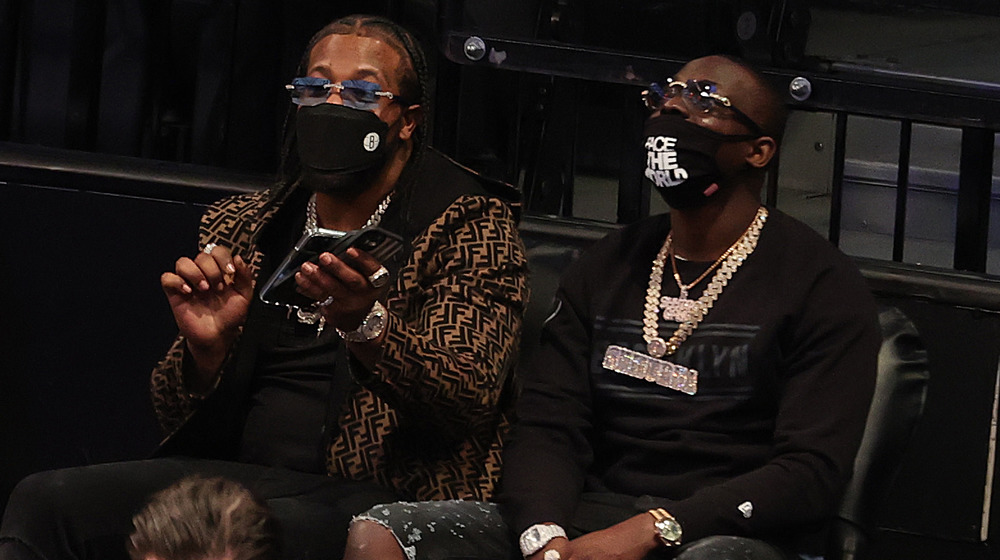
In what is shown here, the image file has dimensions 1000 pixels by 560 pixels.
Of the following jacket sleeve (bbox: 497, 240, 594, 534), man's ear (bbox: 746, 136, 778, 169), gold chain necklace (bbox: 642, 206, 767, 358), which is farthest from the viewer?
man's ear (bbox: 746, 136, 778, 169)

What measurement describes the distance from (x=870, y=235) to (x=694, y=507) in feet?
9.63

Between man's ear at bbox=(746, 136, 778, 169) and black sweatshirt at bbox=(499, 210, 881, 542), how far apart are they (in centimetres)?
11

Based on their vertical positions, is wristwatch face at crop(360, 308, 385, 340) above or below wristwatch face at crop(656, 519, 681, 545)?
above

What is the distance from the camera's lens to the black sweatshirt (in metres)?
2.45

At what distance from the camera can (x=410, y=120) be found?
292 centimetres

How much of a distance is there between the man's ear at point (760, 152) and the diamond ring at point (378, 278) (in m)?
0.78

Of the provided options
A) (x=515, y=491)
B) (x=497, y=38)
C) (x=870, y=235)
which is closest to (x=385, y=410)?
(x=515, y=491)

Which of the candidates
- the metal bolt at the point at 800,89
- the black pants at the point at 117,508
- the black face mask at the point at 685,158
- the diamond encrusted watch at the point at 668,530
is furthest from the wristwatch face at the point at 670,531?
the metal bolt at the point at 800,89

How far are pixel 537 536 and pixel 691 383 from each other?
0.39m

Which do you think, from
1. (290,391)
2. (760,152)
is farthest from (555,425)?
(760,152)

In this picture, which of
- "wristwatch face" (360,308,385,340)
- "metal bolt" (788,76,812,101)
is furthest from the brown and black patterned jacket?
"metal bolt" (788,76,812,101)

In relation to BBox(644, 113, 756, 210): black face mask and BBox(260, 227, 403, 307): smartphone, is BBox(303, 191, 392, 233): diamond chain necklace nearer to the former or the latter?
BBox(260, 227, 403, 307): smartphone

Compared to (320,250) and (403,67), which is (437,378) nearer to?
(320,250)

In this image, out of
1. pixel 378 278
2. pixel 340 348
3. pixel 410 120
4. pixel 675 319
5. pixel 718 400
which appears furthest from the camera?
pixel 410 120
